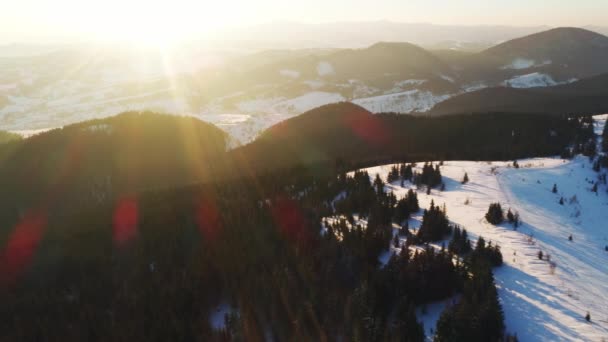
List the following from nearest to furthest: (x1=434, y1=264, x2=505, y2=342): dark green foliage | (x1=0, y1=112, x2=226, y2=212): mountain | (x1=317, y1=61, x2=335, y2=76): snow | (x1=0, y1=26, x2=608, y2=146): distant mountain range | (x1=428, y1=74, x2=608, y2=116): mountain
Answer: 1. (x1=434, y1=264, x2=505, y2=342): dark green foliage
2. (x1=0, y1=112, x2=226, y2=212): mountain
3. (x1=428, y1=74, x2=608, y2=116): mountain
4. (x1=0, y1=26, x2=608, y2=146): distant mountain range
5. (x1=317, y1=61, x2=335, y2=76): snow

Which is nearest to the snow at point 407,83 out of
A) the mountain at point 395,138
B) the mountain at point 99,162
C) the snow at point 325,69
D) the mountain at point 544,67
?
the mountain at point 544,67

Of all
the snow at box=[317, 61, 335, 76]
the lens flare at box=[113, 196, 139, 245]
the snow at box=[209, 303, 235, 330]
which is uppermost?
the snow at box=[317, 61, 335, 76]

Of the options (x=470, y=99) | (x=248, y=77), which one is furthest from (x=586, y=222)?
(x=248, y=77)

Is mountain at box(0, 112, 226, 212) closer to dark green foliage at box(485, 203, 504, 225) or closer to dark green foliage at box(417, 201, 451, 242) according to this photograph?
dark green foliage at box(417, 201, 451, 242)

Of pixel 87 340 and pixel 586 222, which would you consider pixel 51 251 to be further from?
pixel 586 222

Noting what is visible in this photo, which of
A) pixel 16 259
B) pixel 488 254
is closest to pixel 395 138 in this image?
pixel 488 254

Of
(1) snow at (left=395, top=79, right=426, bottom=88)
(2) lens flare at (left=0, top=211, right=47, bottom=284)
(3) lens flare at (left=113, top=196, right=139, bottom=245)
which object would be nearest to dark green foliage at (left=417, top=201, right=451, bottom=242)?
(3) lens flare at (left=113, top=196, right=139, bottom=245)
